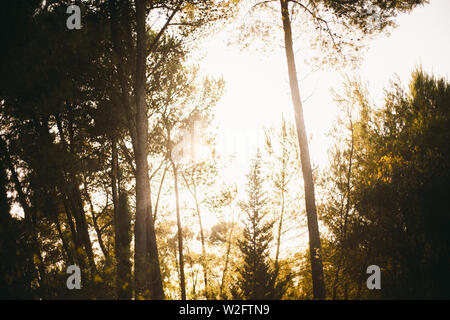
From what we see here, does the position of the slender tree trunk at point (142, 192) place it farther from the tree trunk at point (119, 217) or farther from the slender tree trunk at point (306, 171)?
the slender tree trunk at point (306, 171)

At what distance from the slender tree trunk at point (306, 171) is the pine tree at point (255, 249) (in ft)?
4.40

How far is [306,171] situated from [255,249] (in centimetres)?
400

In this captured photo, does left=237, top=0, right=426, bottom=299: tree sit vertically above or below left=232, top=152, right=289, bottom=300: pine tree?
above

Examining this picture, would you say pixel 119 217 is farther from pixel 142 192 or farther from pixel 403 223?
pixel 403 223

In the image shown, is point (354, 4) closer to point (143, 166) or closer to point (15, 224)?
point (143, 166)

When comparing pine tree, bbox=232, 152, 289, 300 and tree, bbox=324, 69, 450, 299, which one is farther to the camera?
pine tree, bbox=232, 152, 289, 300

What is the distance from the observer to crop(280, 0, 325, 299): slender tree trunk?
19.8 feet

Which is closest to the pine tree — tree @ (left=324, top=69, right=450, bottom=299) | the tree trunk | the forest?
the forest

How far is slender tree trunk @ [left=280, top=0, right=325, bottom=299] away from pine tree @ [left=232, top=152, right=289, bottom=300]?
4.40 ft

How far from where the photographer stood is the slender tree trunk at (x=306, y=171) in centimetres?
604

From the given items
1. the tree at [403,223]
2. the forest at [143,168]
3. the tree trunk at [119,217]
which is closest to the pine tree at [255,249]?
the forest at [143,168]

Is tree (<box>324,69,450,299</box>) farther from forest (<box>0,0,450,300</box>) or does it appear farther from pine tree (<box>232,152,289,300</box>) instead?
pine tree (<box>232,152,289,300</box>)

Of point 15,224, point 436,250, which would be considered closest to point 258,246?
point 436,250

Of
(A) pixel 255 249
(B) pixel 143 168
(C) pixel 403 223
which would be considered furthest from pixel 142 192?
(C) pixel 403 223
